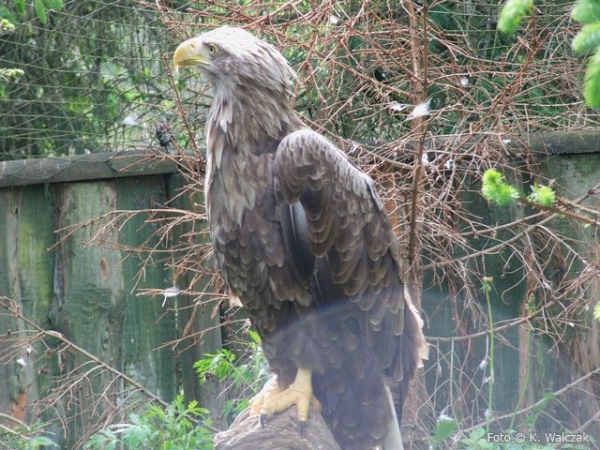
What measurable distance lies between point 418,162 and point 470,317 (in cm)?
120

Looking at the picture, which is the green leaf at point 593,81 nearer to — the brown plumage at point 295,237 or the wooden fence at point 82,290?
the brown plumage at point 295,237

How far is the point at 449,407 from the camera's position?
171 inches

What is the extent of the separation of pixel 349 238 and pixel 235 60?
2.75ft

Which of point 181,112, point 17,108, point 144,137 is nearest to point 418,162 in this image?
point 181,112

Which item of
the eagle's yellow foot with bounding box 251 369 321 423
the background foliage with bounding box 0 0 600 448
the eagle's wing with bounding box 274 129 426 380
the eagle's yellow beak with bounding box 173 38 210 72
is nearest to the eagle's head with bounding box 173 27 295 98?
the eagle's yellow beak with bounding box 173 38 210 72

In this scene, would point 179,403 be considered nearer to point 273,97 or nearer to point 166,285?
point 166,285

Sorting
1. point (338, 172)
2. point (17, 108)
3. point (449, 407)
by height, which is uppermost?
point (17, 108)

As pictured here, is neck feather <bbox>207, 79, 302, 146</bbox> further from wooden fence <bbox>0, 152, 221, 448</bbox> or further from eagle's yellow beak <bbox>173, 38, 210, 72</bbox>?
wooden fence <bbox>0, 152, 221, 448</bbox>

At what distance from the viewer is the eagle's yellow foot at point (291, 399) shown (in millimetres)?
3350

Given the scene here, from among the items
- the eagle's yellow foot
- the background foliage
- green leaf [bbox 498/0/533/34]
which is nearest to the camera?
green leaf [bbox 498/0/533/34]

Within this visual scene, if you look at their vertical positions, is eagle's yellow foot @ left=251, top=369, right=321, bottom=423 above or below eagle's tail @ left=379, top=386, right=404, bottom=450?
above

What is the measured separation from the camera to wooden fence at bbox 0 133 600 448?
4.73 meters

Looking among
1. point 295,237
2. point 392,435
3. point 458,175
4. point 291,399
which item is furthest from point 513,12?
point 458,175

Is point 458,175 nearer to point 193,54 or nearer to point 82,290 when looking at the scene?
point 193,54
